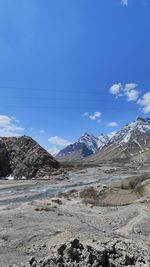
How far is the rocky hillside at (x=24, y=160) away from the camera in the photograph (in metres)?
153

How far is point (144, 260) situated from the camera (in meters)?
19.1

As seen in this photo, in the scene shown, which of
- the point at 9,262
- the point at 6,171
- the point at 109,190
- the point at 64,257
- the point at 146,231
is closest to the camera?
the point at 64,257

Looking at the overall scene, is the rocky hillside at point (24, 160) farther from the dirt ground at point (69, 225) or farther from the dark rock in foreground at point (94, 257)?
the dark rock in foreground at point (94, 257)

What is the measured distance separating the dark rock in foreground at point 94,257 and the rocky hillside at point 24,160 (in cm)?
12986

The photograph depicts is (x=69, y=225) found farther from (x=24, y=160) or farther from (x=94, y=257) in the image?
(x=24, y=160)

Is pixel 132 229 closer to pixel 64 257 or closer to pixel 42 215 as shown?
pixel 42 215

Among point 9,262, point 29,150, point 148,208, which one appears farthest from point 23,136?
→ point 9,262

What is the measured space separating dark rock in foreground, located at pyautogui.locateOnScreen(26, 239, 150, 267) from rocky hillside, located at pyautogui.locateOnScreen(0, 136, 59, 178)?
5113 inches

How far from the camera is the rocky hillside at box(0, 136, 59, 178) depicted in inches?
6020

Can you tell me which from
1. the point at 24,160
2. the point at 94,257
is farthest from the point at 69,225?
the point at 24,160

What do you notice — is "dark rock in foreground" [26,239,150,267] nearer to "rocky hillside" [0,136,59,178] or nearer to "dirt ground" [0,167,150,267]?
"dirt ground" [0,167,150,267]

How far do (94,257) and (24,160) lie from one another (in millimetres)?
141893

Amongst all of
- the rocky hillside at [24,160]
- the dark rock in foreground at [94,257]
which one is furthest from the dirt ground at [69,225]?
the rocky hillside at [24,160]

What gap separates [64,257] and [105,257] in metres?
2.01
